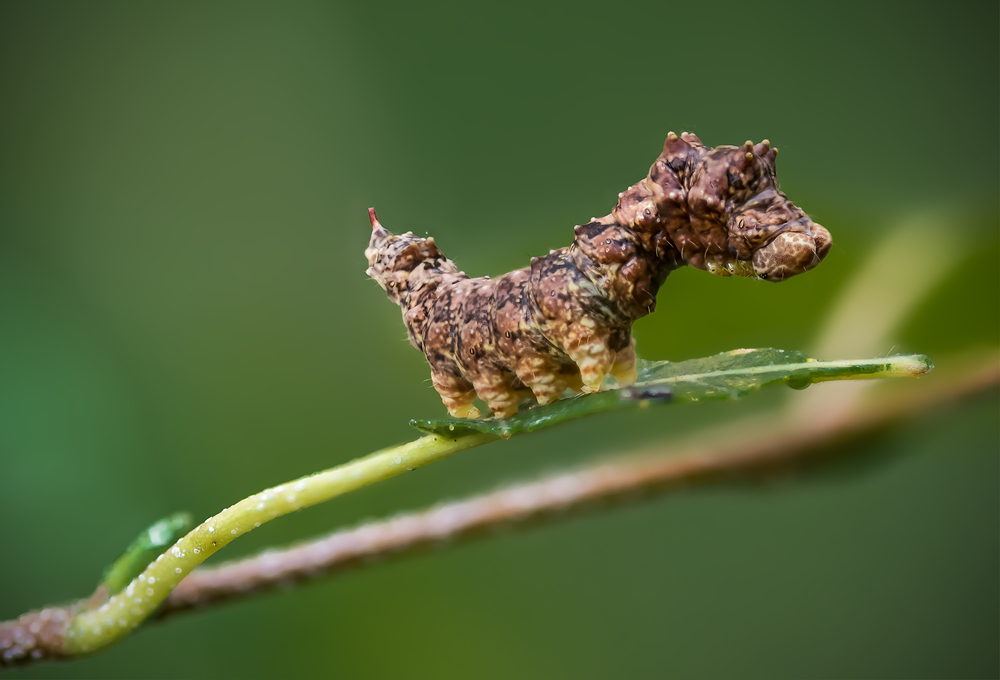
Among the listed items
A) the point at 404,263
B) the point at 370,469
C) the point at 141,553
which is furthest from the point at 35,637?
the point at 404,263

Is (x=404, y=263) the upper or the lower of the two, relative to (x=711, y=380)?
upper

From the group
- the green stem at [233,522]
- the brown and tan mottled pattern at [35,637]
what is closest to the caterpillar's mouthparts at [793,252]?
the green stem at [233,522]

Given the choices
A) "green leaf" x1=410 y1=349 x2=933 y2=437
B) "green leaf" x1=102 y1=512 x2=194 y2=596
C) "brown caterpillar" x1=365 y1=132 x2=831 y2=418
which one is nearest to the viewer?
"green leaf" x1=410 y1=349 x2=933 y2=437

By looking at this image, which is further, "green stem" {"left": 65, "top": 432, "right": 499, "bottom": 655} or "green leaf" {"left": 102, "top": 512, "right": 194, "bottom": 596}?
"green leaf" {"left": 102, "top": 512, "right": 194, "bottom": 596}

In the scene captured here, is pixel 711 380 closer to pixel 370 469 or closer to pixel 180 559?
pixel 370 469

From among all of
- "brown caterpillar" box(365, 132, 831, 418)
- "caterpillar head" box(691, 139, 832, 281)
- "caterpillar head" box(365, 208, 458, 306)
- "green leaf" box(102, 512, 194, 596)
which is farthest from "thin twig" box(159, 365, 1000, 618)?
"caterpillar head" box(691, 139, 832, 281)

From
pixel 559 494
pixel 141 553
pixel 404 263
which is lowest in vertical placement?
pixel 559 494

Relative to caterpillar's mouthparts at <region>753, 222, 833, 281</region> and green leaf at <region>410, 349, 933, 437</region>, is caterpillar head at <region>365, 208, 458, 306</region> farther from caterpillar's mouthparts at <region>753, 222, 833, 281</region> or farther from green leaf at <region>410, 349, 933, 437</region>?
caterpillar's mouthparts at <region>753, 222, 833, 281</region>
